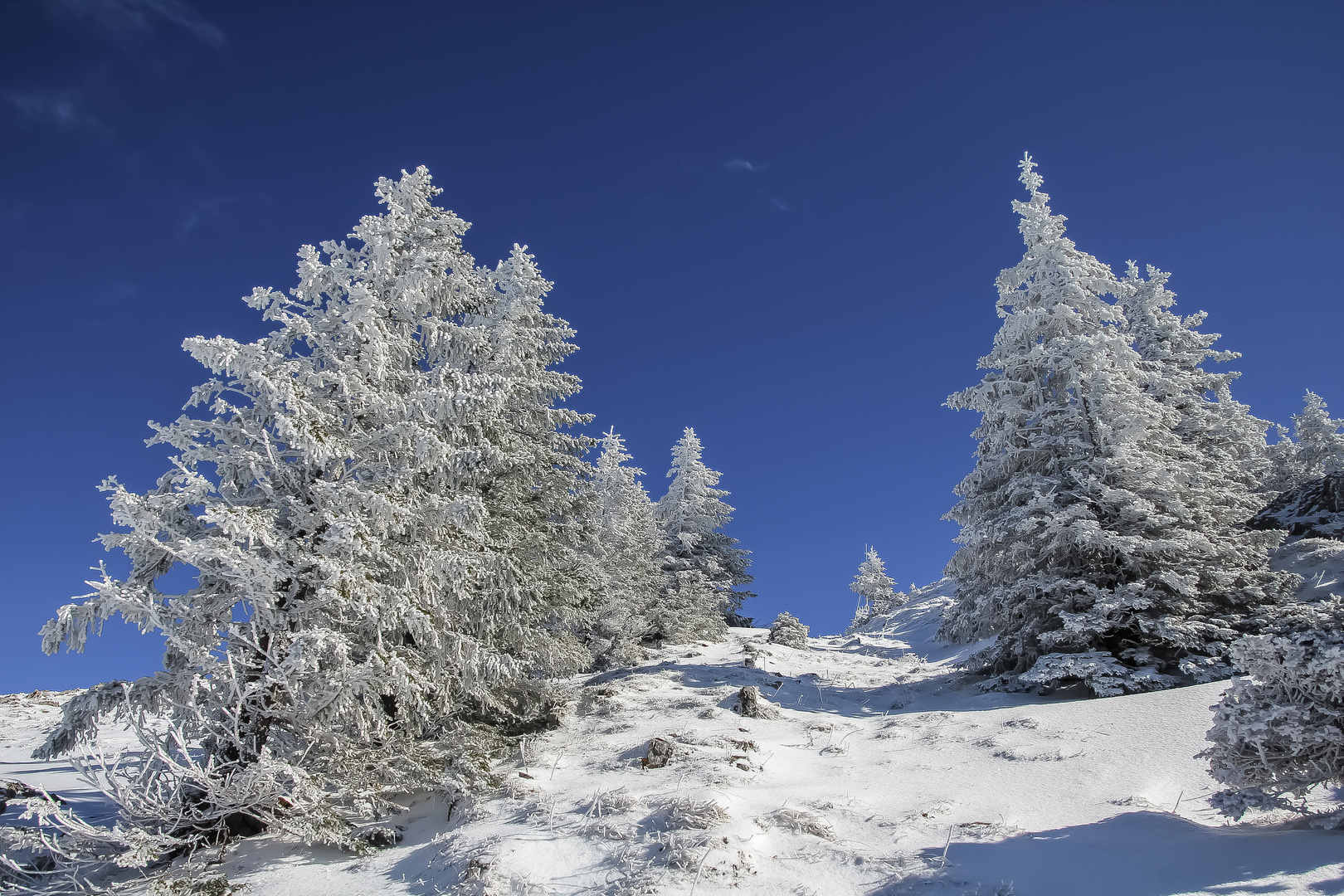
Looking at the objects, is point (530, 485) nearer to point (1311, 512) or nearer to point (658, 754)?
point (658, 754)

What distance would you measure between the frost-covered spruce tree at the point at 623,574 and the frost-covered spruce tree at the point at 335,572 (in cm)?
353

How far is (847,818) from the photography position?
784 cm

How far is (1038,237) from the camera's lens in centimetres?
1752

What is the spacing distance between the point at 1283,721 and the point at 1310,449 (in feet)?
128

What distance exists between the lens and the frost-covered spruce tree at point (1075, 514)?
1310cm

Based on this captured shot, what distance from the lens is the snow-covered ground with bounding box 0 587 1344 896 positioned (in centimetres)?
605

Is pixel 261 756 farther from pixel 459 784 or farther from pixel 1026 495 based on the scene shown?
pixel 1026 495

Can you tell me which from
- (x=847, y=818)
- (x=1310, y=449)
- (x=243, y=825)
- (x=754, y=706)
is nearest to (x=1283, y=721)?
(x=847, y=818)

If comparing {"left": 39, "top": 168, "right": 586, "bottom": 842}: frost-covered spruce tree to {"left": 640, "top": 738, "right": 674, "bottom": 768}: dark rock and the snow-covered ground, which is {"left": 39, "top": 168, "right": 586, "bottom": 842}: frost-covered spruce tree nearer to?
the snow-covered ground

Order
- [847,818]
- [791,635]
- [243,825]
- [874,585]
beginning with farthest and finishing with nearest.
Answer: [874,585] < [791,635] < [243,825] < [847,818]

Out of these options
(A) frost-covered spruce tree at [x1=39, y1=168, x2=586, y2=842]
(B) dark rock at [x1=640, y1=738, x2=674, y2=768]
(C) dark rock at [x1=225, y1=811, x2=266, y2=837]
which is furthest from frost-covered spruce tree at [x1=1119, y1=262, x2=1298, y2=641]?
(C) dark rock at [x1=225, y1=811, x2=266, y2=837]

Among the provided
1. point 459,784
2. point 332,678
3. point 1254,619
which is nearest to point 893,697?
point 1254,619

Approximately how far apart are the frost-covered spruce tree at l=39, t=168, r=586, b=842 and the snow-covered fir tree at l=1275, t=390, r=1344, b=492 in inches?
1505

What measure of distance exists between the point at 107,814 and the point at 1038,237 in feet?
76.1
